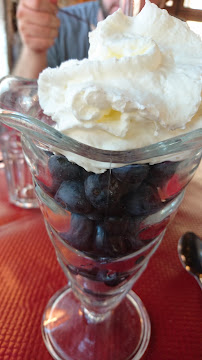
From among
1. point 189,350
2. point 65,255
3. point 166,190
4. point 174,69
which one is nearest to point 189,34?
point 174,69

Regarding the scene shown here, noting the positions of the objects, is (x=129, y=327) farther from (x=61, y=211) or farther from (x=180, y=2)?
(x=180, y=2)

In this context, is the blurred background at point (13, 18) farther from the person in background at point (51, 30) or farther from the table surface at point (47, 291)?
the table surface at point (47, 291)

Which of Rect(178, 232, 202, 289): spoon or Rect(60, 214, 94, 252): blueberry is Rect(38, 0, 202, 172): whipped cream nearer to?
Rect(60, 214, 94, 252): blueberry

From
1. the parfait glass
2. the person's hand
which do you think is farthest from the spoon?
the person's hand

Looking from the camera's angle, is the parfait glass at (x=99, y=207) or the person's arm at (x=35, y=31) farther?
the person's arm at (x=35, y=31)

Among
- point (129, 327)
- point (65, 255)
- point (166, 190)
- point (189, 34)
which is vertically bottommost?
point (129, 327)

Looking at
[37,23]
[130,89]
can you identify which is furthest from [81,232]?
[37,23]

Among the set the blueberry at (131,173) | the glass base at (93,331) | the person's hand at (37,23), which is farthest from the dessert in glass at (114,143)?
the person's hand at (37,23)
